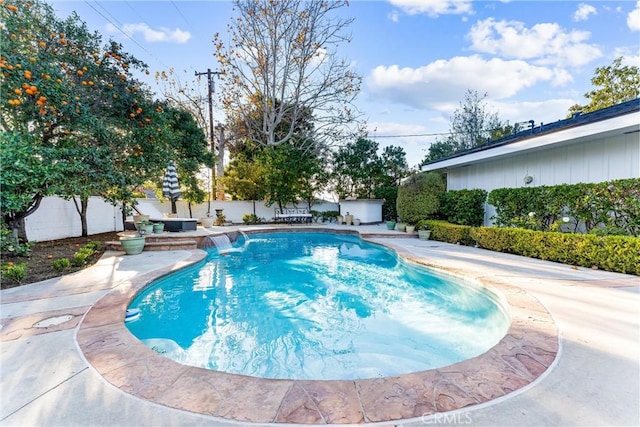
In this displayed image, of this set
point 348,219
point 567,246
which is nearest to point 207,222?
point 348,219

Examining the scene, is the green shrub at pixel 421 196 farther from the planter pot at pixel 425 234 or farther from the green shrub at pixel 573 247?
the green shrub at pixel 573 247

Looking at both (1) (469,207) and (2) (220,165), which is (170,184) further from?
(1) (469,207)

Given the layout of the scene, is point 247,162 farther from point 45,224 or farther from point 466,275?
point 466,275

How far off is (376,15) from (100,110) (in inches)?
398

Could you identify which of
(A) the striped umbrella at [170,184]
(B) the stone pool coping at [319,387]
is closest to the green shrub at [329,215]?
(A) the striped umbrella at [170,184]

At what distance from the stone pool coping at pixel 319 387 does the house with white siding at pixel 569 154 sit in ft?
19.9

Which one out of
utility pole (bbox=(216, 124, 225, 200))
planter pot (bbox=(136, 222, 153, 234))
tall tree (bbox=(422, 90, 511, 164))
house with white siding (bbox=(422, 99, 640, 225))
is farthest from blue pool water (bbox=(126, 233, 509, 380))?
tall tree (bbox=(422, 90, 511, 164))

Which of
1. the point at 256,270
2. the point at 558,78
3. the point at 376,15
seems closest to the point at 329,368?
the point at 256,270

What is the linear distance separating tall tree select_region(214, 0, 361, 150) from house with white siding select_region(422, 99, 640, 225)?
942 centimetres

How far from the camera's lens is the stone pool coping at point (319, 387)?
182 centimetres

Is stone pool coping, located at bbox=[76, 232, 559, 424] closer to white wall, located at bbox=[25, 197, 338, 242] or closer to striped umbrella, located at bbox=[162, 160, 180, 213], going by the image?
white wall, located at bbox=[25, 197, 338, 242]

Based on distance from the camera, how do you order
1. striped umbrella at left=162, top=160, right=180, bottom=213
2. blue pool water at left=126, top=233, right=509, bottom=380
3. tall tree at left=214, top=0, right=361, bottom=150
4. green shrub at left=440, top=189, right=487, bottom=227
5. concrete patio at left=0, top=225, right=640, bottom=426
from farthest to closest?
tall tree at left=214, top=0, right=361, bottom=150, striped umbrella at left=162, top=160, right=180, bottom=213, green shrub at left=440, top=189, right=487, bottom=227, blue pool water at left=126, top=233, right=509, bottom=380, concrete patio at left=0, top=225, right=640, bottom=426

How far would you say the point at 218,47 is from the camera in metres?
15.7

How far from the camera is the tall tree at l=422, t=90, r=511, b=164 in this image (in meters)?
20.9
